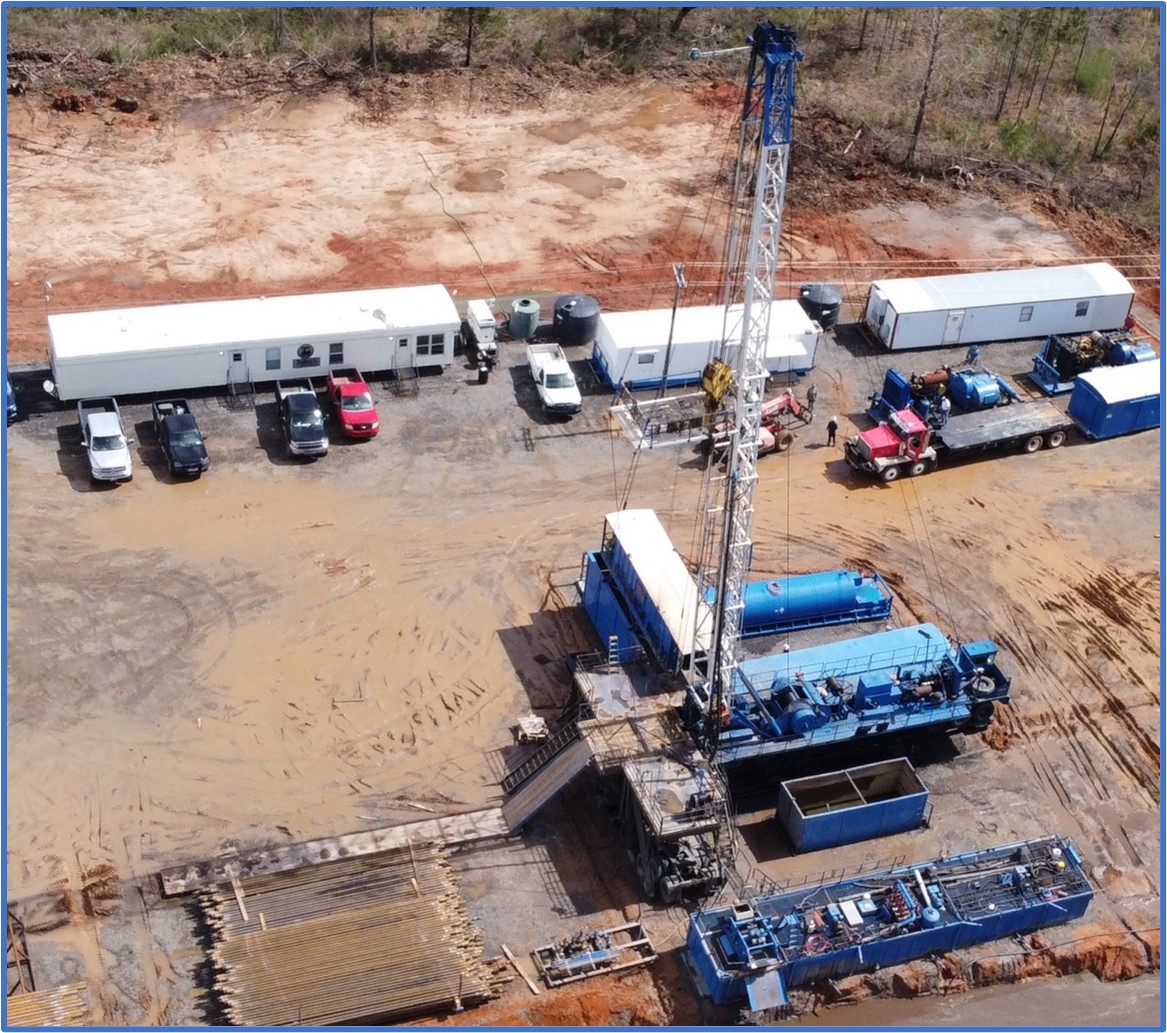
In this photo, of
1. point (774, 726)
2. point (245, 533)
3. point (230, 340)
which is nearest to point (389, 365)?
point (230, 340)

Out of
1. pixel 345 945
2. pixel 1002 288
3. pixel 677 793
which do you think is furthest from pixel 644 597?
pixel 1002 288

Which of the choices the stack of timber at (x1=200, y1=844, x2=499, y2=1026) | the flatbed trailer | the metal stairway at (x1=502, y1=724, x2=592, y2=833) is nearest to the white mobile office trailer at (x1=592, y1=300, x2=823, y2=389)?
the flatbed trailer

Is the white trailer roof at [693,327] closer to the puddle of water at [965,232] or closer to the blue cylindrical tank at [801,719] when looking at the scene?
the puddle of water at [965,232]

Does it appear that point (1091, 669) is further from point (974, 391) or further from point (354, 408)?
point (354, 408)

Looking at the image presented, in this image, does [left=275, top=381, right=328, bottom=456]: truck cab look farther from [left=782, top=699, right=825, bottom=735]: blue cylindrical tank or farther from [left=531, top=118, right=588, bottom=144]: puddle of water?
[left=531, top=118, right=588, bottom=144]: puddle of water

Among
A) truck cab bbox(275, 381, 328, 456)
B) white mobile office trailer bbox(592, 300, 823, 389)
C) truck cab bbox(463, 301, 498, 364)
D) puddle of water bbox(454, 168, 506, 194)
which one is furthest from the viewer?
puddle of water bbox(454, 168, 506, 194)

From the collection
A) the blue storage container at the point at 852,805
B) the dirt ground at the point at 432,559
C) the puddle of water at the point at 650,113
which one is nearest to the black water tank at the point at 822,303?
the dirt ground at the point at 432,559
